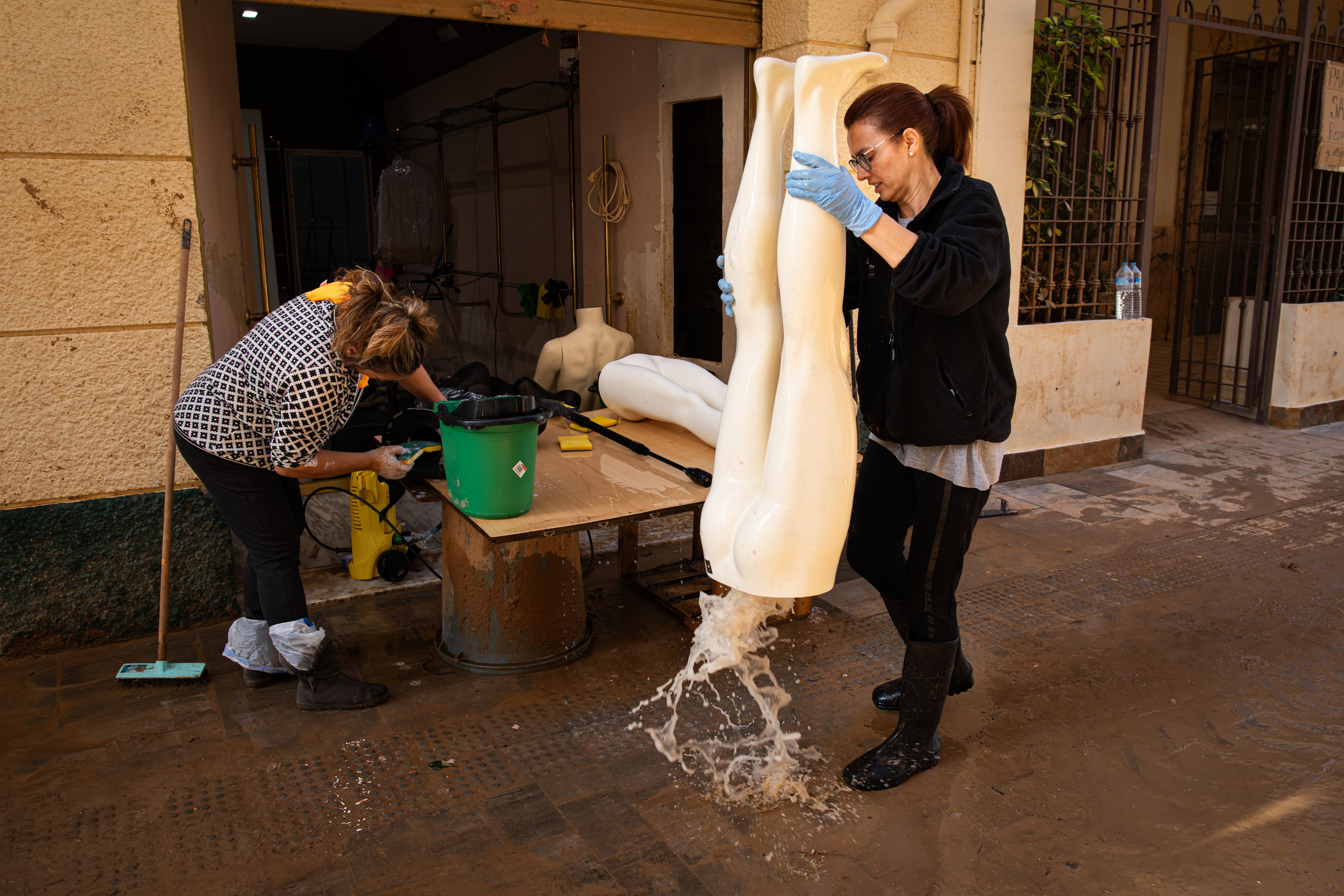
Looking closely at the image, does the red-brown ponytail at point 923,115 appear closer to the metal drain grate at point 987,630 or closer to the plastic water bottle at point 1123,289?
the metal drain grate at point 987,630

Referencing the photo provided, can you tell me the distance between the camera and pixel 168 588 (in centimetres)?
304

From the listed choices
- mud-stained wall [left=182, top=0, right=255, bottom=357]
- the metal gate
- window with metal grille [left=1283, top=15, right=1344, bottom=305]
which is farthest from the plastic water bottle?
mud-stained wall [left=182, top=0, right=255, bottom=357]

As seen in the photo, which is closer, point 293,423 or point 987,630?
point 293,423

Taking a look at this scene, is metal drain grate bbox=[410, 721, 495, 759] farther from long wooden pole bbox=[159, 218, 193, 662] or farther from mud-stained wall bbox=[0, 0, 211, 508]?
mud-stained wall bbox=[0, 0, 211, 508]

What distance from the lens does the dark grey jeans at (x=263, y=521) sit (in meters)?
2.70

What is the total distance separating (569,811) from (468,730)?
50 cm

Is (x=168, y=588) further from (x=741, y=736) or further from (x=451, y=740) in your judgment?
(x=741, y=736)

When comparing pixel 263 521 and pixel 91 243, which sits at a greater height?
pixel 91 243

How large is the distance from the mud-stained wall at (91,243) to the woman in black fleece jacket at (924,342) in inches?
80.3

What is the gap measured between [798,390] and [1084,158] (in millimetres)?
4446

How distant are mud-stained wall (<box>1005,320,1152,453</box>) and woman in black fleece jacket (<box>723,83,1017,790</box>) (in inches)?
118

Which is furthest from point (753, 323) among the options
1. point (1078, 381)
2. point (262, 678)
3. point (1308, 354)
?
point (1308, 354)

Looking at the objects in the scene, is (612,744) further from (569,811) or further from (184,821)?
(184,821)

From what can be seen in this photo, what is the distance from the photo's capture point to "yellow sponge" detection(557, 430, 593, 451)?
11.1 feet
